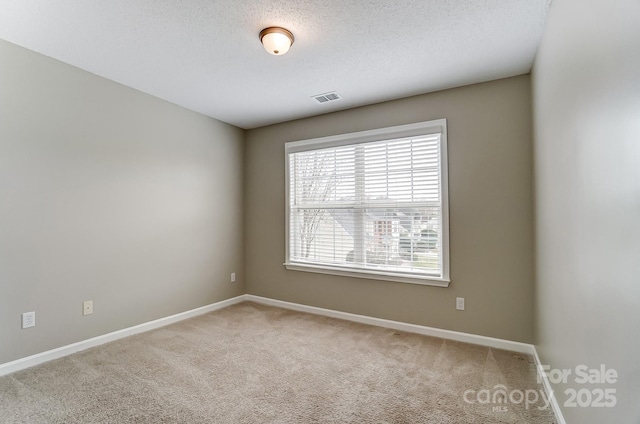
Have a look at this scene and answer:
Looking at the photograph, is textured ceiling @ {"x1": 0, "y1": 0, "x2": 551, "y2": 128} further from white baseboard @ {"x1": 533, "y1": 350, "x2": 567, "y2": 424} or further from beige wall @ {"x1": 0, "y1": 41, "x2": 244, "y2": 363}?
white baseboard @ {"x1": 533, "y1": 350, "x2": 567, "y2": 424}

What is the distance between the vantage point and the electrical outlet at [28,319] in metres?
2.45

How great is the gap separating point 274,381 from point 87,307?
197 centimetres

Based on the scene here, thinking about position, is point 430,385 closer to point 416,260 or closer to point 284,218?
point 416,260

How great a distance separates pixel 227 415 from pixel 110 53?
9.65 ft

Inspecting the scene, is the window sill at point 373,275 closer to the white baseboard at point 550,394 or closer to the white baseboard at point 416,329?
the white baseboard at point 416,329

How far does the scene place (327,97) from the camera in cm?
340

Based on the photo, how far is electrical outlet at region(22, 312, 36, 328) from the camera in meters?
2.45

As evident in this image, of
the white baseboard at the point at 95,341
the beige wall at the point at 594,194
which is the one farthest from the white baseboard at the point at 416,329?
the white baseboard at the point at 95,341

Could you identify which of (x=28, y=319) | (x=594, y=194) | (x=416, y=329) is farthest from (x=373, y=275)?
(x=28, y=319)

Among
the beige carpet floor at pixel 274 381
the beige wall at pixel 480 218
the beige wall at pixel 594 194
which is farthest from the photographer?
the beige wall at pixel 480 218

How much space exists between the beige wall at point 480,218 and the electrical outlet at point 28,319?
2931 mm

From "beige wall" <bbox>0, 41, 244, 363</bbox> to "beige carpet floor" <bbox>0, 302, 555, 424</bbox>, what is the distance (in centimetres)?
44

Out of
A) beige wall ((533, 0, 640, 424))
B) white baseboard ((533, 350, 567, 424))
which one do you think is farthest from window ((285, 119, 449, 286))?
beige wall ((533, 0, 640, 424))

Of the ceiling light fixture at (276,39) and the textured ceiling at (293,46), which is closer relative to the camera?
the textured ceiling at (293,46)
